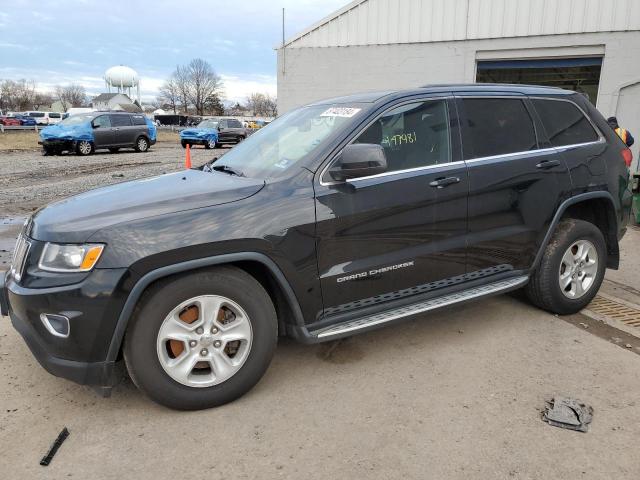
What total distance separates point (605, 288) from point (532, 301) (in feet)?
4.16

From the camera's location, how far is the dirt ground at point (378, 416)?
249 cm

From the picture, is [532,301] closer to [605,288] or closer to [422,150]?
[605,288]

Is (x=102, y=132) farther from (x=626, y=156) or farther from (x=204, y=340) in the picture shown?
(x=204, y=340)

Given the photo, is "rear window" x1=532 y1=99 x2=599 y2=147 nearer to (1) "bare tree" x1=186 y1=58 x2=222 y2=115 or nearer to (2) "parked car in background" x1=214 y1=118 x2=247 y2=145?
(2) "parked car in background" x1=214 y1=118 x2=247 y2=145

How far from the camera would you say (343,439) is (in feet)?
8.84

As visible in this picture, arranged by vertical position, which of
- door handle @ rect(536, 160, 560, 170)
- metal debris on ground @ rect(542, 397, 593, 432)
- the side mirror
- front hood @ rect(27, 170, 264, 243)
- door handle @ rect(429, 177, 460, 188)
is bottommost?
metal debris on ground @ rect(542, 397, 593, 432)

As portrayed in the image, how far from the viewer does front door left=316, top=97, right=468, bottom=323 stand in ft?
10.3

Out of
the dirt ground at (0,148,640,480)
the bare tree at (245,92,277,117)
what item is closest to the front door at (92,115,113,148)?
the dirt ground at (0,148,640,480)

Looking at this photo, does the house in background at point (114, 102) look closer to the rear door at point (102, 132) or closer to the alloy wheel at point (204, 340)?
the rear door at point (102, 132)

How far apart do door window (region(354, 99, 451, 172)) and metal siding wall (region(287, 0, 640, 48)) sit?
9558 millimetres

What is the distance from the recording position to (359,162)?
307cm

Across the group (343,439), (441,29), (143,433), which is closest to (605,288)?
(343,439)

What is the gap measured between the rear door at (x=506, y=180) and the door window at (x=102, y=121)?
768 inches

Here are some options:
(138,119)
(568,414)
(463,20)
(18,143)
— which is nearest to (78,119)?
(138,119)
